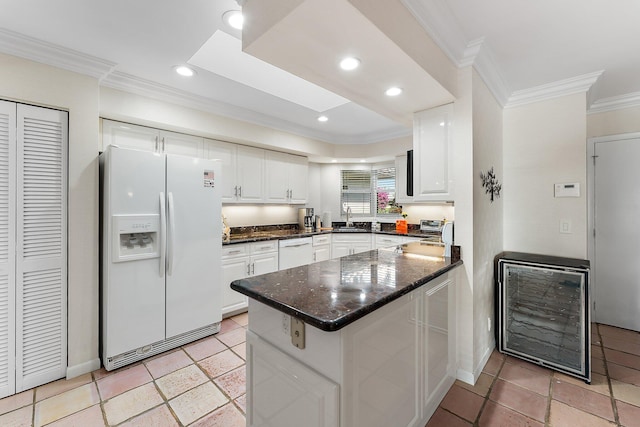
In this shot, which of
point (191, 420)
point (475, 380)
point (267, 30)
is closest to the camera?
point (267, 30)

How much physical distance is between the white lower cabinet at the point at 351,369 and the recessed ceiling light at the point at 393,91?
1.38 m

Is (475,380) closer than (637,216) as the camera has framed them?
Yes

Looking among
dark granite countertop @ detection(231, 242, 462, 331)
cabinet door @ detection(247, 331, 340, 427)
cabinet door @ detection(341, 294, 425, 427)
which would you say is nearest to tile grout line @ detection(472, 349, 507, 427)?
cabinet door @ detection(341, 294, 425, 427)

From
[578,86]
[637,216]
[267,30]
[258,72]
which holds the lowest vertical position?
[637,216]

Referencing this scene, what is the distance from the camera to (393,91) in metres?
2.05

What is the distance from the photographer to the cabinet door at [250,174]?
3.81m

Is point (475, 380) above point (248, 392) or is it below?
below

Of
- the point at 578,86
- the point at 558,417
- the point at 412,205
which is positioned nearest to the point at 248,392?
the point at 558,417

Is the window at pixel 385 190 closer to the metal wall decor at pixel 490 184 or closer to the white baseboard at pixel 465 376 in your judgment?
the metal wall decor at pixel 490 184

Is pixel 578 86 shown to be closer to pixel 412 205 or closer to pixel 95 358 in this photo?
pixel 412 205

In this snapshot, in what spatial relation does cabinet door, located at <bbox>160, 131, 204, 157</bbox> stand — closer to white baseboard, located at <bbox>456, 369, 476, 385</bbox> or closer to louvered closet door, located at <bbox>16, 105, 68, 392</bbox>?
louvered closet door, located at <bbox>16, 105, 68, 392</bbox>

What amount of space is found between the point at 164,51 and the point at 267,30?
4.38ft

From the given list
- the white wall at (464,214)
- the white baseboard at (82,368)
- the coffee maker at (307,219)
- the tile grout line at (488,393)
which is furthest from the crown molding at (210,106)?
the tile grout line at (488,393)

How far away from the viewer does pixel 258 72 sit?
259cm
